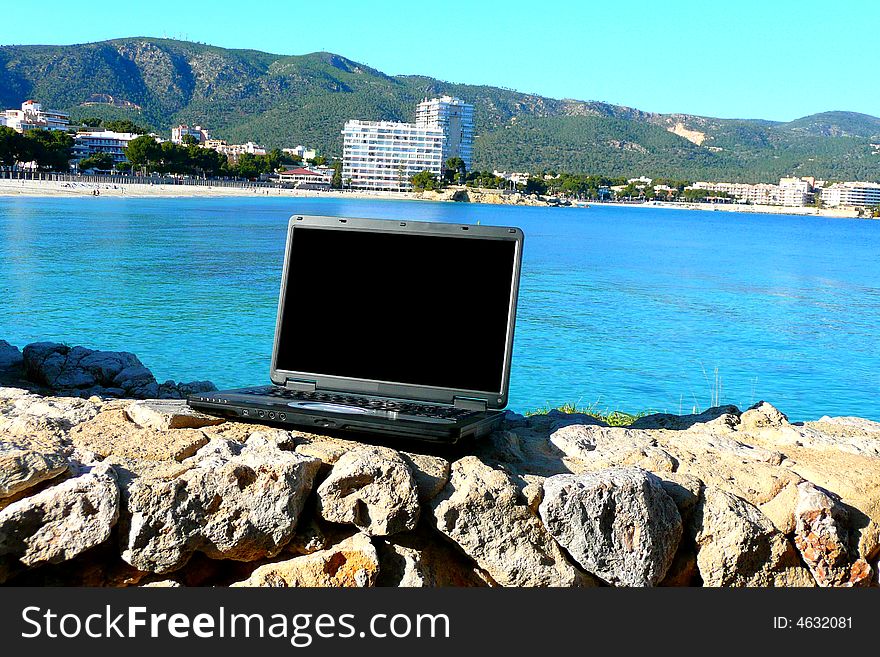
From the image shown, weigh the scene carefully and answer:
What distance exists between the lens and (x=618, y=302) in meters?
25.1

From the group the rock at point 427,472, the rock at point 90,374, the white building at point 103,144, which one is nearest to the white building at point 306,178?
the white building at point 103,144

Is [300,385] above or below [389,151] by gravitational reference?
below

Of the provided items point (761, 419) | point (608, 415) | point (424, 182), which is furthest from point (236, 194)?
point (761, 419)

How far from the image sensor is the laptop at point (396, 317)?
2.73m

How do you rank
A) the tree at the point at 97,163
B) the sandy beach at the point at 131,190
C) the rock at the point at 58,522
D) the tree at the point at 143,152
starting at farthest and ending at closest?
the tree at the point at 97,163 < the tree at the point at 143,152 < the sandy beach at the point at 131,190 < the rock at the point at 58,522

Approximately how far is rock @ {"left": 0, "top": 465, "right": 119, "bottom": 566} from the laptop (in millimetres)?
524

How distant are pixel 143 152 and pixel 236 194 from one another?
1236 cm

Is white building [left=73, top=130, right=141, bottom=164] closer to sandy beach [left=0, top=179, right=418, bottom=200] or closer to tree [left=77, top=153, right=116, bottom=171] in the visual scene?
tree [left=77, top=153, right=116, bottom=171]

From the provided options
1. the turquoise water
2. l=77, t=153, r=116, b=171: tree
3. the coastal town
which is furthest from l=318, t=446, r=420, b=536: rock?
l=77, t=153, r=116, b=171: tree

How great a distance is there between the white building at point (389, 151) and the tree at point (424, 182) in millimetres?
16444

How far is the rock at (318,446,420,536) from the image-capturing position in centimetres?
224

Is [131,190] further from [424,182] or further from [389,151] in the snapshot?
[389,151]

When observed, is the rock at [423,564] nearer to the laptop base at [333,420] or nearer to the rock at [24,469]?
the laptop base at [333,420]

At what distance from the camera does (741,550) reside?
2.38 m
